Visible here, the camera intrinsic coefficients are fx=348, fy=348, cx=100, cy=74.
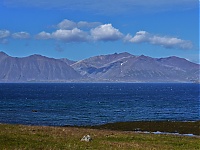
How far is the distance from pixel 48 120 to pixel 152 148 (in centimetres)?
6259

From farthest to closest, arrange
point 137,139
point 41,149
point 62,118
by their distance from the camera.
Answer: point 62,118
point 137,139
point 41,149

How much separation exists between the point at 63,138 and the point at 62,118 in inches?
2371

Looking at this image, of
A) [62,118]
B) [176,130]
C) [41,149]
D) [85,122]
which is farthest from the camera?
[62,118]

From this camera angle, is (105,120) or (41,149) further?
(105,120)

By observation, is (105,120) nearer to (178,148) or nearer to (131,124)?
(131,124)

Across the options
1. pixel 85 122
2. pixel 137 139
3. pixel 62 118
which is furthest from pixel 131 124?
pixel 137 139

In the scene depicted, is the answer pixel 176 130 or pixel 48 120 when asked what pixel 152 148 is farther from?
pixel 48 120

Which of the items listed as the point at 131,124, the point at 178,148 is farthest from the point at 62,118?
the point at 178,148

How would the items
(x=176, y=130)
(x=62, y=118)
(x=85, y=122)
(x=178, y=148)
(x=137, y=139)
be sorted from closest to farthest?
(x=178, y=148) < (x=137, y=139) < (x=176, y=130) < (x=85, y=122) < (x=62, y=118)

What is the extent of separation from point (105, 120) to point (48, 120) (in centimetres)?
1565

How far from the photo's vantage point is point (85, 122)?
9062cm

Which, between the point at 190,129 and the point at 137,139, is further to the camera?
the point at 190,129

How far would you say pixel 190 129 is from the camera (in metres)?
72.3

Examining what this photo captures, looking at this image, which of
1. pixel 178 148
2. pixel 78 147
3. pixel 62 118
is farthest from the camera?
pixel 62 118
